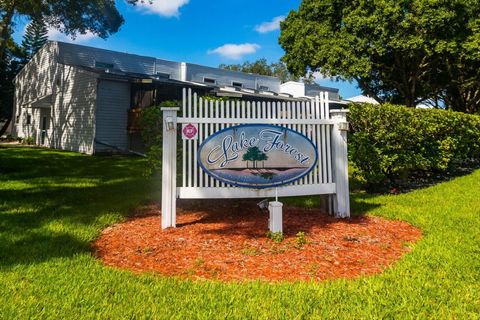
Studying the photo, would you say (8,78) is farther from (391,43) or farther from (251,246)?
(251,246)

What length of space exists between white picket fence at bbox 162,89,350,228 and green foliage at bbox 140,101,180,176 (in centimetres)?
83

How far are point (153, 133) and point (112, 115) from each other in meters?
13.1

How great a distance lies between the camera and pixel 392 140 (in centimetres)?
814

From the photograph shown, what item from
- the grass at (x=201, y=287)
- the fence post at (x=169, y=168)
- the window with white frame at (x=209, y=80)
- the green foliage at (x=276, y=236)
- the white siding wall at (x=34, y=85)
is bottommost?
the grass at (x=201, y=287)

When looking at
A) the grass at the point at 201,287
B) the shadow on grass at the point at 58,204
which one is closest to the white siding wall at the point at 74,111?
the shadow on grass at the point at 58,204

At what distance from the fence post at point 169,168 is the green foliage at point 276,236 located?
153cm

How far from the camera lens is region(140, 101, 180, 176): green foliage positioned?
246 inches

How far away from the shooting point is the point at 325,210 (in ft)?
20.6

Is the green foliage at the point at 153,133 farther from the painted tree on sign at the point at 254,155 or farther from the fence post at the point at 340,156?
the fence post at the point at 340,156

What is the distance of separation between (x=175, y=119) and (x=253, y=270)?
2.57 m

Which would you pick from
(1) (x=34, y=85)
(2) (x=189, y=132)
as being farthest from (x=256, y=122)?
(1) (x=34, y=85)

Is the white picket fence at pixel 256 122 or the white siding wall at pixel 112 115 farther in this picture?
the white siding wall at pixel 112 115

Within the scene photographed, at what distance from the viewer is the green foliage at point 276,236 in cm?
463

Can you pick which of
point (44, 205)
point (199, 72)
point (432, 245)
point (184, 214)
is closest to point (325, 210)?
point (432, 245)
